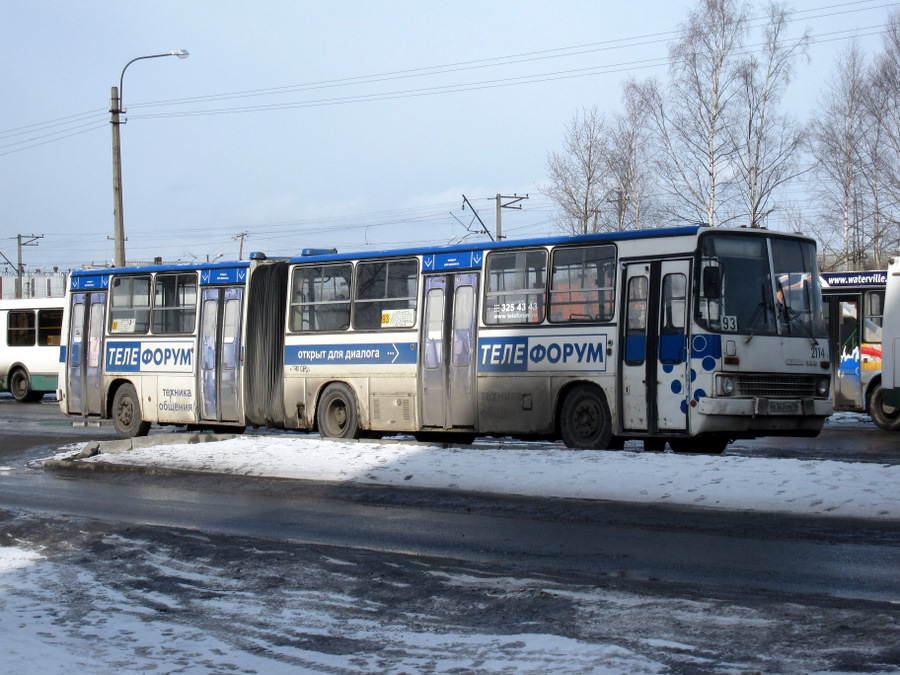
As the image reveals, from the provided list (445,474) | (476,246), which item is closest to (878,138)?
(476,246)

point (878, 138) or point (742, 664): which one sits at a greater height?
point (878, 138)

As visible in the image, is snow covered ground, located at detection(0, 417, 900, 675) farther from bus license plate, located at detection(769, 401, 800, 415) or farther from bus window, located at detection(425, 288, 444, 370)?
bus window, located at detection(425, 288, 444, 370)

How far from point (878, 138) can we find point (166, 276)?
A: 30652mm

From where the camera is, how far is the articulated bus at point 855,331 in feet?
76.5

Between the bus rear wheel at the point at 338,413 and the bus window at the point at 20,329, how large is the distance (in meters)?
22.2

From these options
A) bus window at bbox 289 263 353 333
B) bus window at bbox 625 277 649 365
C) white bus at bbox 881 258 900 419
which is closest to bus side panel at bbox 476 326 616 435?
bus window at bbox 625 277 649 365

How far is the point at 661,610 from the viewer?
6848 millimetres

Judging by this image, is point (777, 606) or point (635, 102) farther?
point (635, 102)

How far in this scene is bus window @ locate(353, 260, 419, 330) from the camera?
18094 mm

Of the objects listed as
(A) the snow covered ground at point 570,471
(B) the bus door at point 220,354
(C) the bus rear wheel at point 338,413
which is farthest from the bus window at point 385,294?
(B) the bus door at point 220,354

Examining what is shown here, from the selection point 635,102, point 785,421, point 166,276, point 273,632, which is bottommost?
point 273,632

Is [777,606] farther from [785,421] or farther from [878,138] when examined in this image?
[878,138]

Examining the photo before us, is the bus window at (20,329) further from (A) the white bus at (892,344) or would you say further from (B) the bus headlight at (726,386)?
(B) the bus headlight at (726,386)

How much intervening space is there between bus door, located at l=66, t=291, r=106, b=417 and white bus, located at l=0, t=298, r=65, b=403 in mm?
14869
